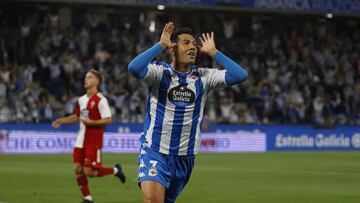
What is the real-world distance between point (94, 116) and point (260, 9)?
25777 millimetres

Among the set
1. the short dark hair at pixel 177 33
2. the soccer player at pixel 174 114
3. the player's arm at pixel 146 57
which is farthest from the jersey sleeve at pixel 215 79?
the player's arm at pixel 146 57

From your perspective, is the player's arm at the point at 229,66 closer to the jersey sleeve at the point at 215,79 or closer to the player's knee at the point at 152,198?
the jersey sleeve at the point at 215,79

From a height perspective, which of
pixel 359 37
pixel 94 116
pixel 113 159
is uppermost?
pixel 359 37

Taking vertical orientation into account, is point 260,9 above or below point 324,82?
above

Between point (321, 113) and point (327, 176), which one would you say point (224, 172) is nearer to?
point (327, 176)

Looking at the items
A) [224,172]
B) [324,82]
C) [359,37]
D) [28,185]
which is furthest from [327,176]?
[359,37]

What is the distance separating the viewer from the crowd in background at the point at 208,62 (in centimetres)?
3212

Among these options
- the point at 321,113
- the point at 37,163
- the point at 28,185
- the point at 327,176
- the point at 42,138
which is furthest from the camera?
the point at 321,113

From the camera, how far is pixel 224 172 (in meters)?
21.5

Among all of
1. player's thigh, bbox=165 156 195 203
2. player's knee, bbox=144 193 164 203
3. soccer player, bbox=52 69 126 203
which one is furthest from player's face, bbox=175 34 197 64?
soccer player, bbox=52 69 126 203

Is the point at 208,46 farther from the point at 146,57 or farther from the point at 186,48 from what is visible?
the point at 146,57

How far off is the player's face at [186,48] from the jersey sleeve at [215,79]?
37 cm

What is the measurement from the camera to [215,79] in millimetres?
8461

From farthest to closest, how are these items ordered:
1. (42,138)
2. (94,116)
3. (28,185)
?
(42,138), (28,185), (94,116)
